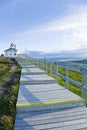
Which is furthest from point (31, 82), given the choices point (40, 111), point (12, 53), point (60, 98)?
point (12, 53)

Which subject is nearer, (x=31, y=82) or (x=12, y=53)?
(x=31, y=82)

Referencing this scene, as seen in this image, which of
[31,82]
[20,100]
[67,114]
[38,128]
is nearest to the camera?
[38,128]

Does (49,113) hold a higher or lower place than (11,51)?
lower

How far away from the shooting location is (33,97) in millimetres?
9336

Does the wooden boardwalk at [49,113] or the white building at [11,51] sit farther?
the white building at [11,51]

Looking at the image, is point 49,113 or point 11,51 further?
point 11,51

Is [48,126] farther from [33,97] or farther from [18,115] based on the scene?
[33,97]

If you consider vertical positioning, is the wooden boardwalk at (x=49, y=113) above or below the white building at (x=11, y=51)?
below

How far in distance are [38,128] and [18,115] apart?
3.95ft

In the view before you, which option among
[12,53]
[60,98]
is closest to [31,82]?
[60,98]

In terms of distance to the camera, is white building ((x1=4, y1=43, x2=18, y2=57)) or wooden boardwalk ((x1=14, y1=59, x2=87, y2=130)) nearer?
wooden boardwalk ((x1=14, y1=59, x2=87, y2=130))

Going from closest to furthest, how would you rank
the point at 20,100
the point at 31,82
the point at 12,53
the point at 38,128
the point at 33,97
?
the point at 38,128, the point at 20,100, the point at 33,97, the point at 31,82, the point at 12,53

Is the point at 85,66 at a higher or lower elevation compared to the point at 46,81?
higher

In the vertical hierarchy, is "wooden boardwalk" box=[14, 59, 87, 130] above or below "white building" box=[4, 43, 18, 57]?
below
